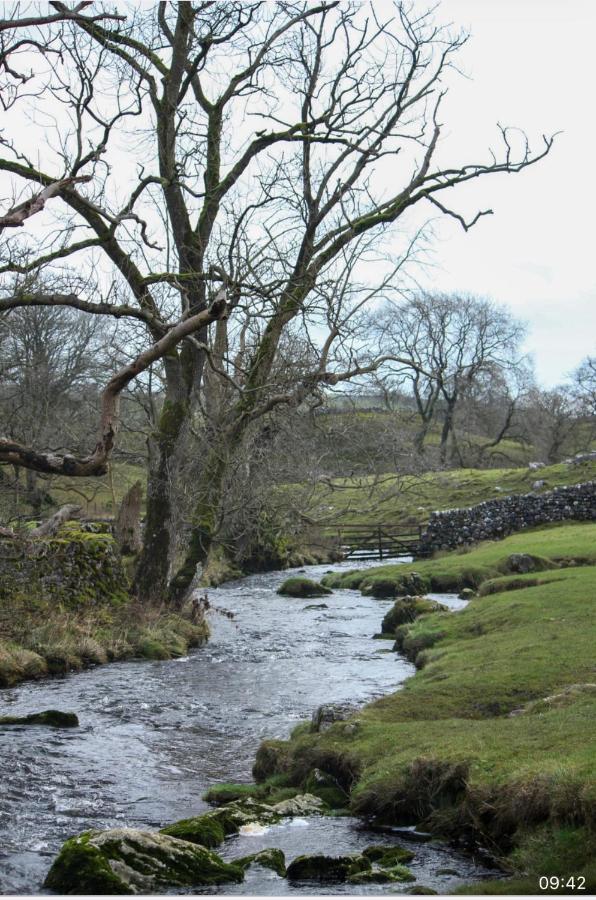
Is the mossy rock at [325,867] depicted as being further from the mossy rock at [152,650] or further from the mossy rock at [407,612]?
the mossy rock at [407,612]

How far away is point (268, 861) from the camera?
8359mm

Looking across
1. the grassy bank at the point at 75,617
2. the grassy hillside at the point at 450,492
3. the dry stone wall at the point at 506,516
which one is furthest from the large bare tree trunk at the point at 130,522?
the grassy hillside at the point at 450,492

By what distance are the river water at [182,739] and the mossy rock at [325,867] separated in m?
0.19

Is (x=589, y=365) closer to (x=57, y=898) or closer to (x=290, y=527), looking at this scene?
(x=290, y=527)

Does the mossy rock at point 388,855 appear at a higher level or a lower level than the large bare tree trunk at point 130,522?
lower

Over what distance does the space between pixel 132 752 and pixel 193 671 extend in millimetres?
6656

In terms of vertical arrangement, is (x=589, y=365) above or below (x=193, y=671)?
above

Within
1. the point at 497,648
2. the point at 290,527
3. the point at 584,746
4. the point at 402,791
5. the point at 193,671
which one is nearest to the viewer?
the point at 584,746

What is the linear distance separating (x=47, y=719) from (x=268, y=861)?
265 inches

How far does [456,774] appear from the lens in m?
9.29

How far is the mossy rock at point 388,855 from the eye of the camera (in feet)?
27.4

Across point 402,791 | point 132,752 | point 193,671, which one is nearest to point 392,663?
point 193,671

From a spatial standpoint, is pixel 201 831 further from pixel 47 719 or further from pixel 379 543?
pixel 379 543

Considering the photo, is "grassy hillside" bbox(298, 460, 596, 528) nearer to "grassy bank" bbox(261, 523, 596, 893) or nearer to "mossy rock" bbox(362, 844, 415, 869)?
"grassy bank" bbox(261, 523, 596, 893)
